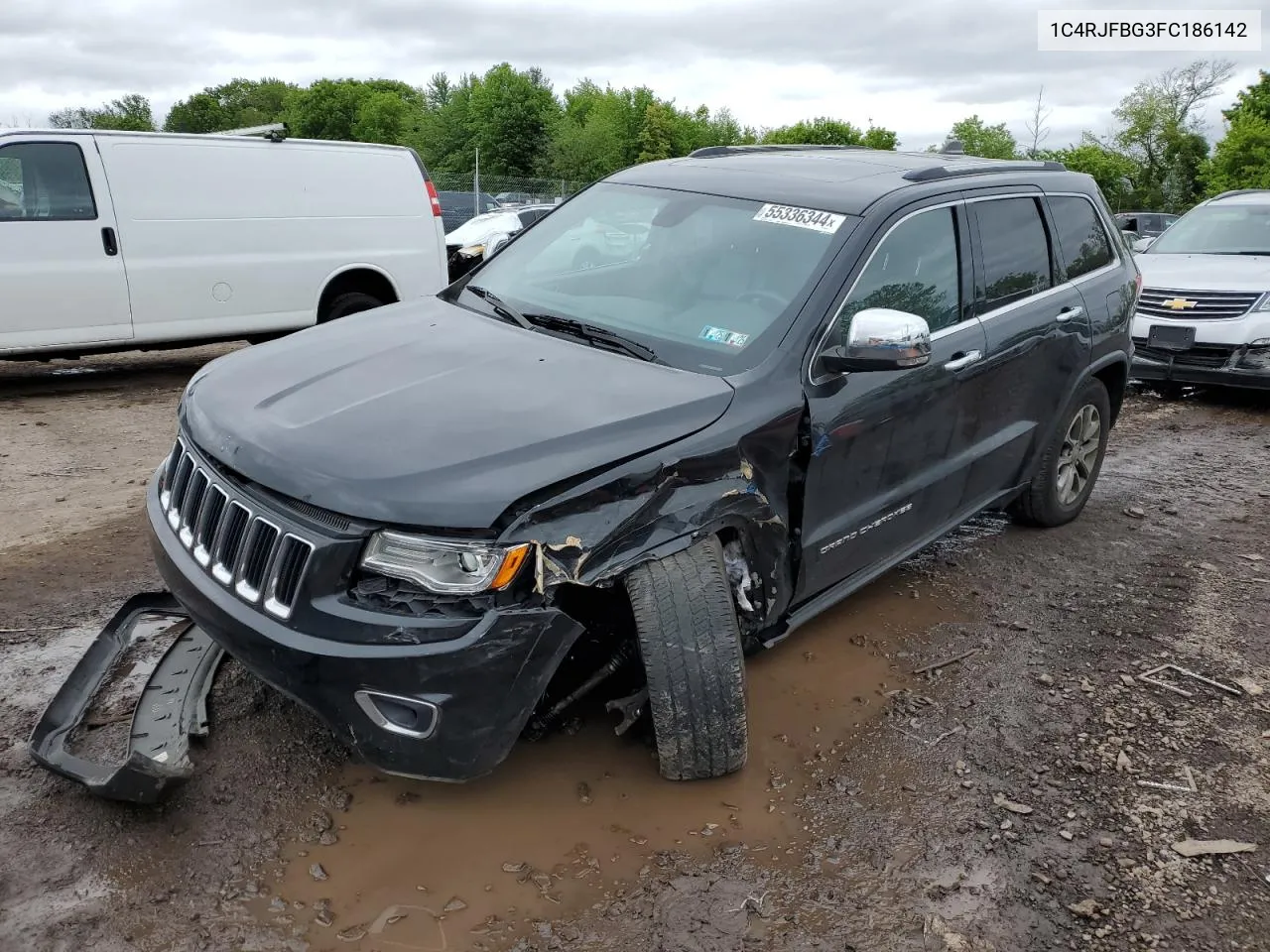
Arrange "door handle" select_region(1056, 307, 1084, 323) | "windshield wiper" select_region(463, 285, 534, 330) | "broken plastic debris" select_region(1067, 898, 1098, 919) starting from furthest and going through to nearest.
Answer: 1. "door handle" select_region(1056, 307, 1084, 323)
2. "windshield wiper" select_region(463, 285, 534, 330)
3. "broken plastic debris" select_region(1067, 898, 1098, 919)

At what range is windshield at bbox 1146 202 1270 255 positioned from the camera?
927cm

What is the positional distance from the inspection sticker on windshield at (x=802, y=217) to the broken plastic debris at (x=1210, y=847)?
2194mm

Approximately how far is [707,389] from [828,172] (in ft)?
4.64

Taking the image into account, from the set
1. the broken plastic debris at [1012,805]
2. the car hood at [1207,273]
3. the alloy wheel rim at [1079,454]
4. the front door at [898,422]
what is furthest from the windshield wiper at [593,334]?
the car hood at [1207,273]

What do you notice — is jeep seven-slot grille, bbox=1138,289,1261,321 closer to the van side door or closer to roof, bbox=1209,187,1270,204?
roof, bbox=1209,187,1270,204

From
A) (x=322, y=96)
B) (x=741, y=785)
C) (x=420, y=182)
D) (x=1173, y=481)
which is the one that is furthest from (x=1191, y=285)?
(x=322, y=96)

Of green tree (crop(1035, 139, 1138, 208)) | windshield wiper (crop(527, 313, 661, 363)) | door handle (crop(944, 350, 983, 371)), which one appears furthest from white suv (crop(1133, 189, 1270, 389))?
green tree (crop(1035, 139, 1138, 208))

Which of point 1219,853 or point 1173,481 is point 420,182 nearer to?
point 1173,481

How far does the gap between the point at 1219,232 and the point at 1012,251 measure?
6854 mm

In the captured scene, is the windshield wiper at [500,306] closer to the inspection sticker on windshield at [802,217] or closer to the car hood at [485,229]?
the inspection sticker on windshield at [802,217]

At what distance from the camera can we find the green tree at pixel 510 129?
67.6 meters

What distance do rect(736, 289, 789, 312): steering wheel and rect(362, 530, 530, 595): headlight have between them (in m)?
1.33

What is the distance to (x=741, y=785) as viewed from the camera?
3.04 metres

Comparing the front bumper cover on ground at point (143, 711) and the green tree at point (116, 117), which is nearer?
the front bumper cover on ground at point (143, 711)
